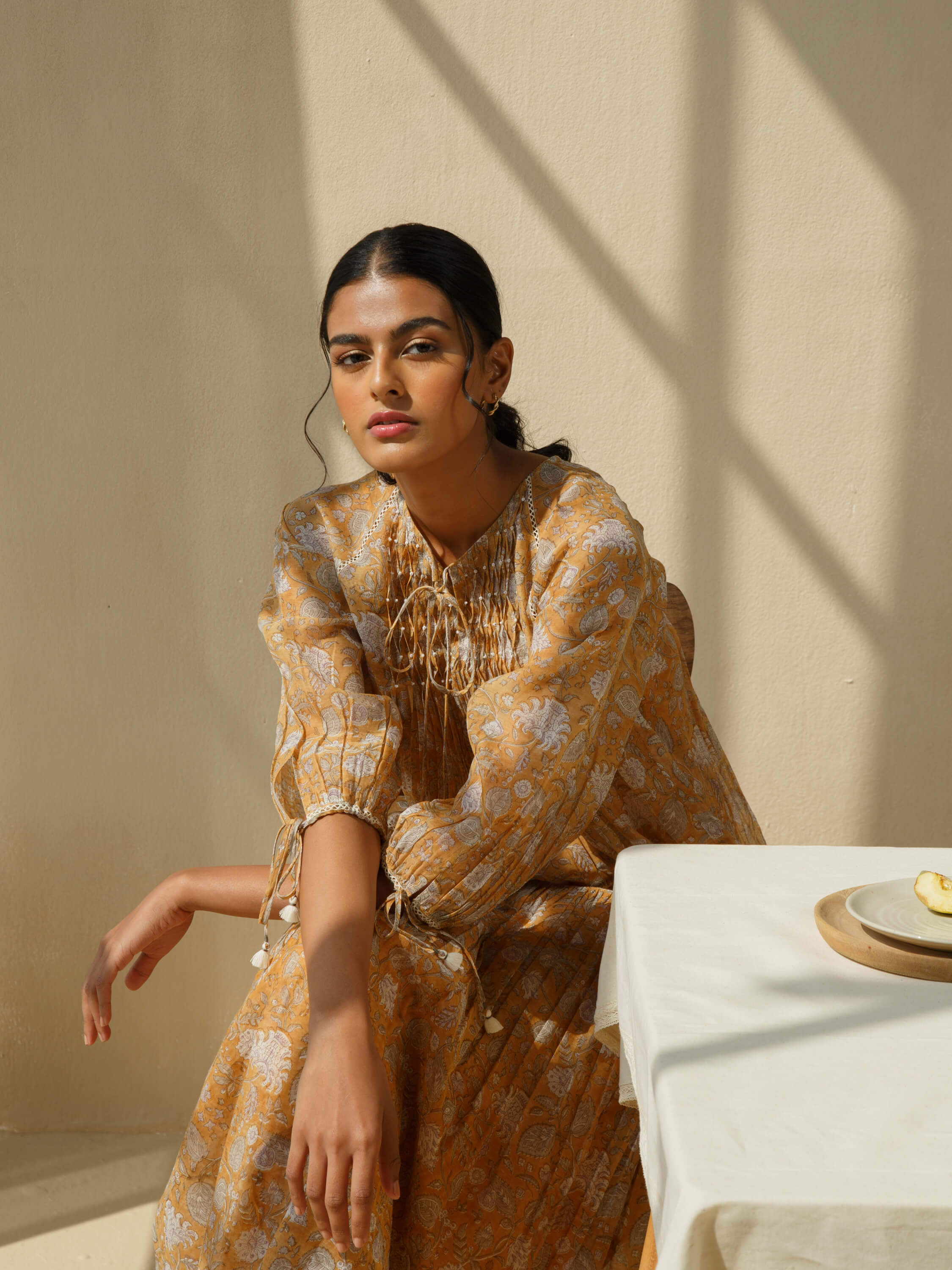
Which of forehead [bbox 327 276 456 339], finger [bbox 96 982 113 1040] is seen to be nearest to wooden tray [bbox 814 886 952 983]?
forehead [bbox 327 276 456 339]

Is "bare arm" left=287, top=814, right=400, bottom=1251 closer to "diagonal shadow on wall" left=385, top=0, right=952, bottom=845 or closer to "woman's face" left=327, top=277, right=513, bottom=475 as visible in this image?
"woman's face" left=327, top=277, right=513, bottom=475

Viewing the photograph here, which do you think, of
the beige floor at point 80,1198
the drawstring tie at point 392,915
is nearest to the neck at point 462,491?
the drawstring tie at point 392,915

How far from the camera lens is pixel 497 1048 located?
4.36 feet

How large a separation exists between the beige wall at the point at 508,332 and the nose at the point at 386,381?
2.51 feet

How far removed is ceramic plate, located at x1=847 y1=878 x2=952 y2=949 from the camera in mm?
896

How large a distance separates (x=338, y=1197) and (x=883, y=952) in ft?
1.87

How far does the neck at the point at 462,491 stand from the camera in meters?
1.52

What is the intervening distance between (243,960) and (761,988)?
5.47ft

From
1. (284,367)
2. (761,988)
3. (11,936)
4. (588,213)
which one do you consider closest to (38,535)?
(284,367)

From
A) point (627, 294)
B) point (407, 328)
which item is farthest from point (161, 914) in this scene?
point (627, 294)

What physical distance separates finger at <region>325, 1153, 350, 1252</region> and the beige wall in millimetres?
1257

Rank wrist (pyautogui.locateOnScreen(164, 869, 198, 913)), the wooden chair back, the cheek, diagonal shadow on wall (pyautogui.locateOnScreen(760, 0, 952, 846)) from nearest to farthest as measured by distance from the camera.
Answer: the cheek
wrist (pyautogui.locateOnScreen(164, 869, 198, 913))
the wooden chair back
diagonal shadow on wall (pyautogui.locateOnScreen(760, 0, 952, 846))

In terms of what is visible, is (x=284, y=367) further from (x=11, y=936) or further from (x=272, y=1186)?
(x=272, y=1186)

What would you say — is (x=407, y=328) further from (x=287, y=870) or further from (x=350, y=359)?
(x=287, y=870)
